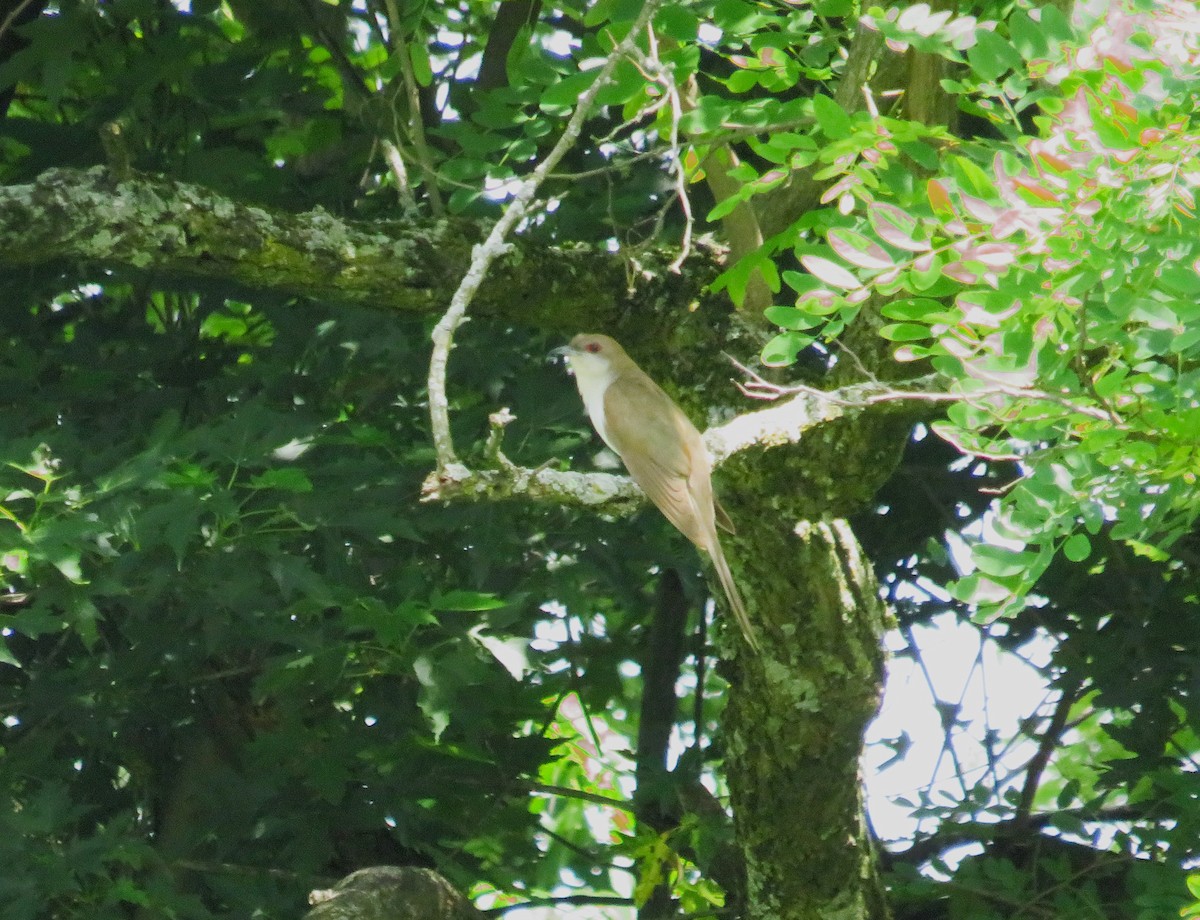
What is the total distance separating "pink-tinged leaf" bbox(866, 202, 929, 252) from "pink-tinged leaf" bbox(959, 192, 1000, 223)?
109 mm

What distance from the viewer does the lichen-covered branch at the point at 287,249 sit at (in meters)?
3.80

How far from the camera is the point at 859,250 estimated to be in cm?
274

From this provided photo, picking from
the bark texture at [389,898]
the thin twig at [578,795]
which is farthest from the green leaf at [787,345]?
the thin twig at [578,795]

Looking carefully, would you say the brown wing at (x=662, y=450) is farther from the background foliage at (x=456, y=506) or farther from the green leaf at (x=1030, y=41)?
the green leaf at (x=1030, y=41)

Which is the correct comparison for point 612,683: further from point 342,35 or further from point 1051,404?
point 1051,404

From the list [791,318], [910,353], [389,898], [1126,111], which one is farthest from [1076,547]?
[389,898]

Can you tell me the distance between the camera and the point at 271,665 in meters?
4.75

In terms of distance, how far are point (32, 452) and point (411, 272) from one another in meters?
1.11

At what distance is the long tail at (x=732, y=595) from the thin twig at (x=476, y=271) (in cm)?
127

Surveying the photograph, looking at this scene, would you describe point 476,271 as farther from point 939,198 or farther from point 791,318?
point 939,198

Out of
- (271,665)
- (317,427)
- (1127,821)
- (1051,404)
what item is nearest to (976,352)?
(1051,404)

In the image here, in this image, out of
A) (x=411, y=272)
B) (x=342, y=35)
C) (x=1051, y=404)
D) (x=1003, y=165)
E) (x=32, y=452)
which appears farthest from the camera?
(x=342, y=35)

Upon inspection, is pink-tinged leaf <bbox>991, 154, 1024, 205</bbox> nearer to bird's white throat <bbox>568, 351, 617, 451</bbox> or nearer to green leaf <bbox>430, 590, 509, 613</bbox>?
green leaf <bbox>430, 590, 509, 613</bbox>

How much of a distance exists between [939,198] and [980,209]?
157 mm
